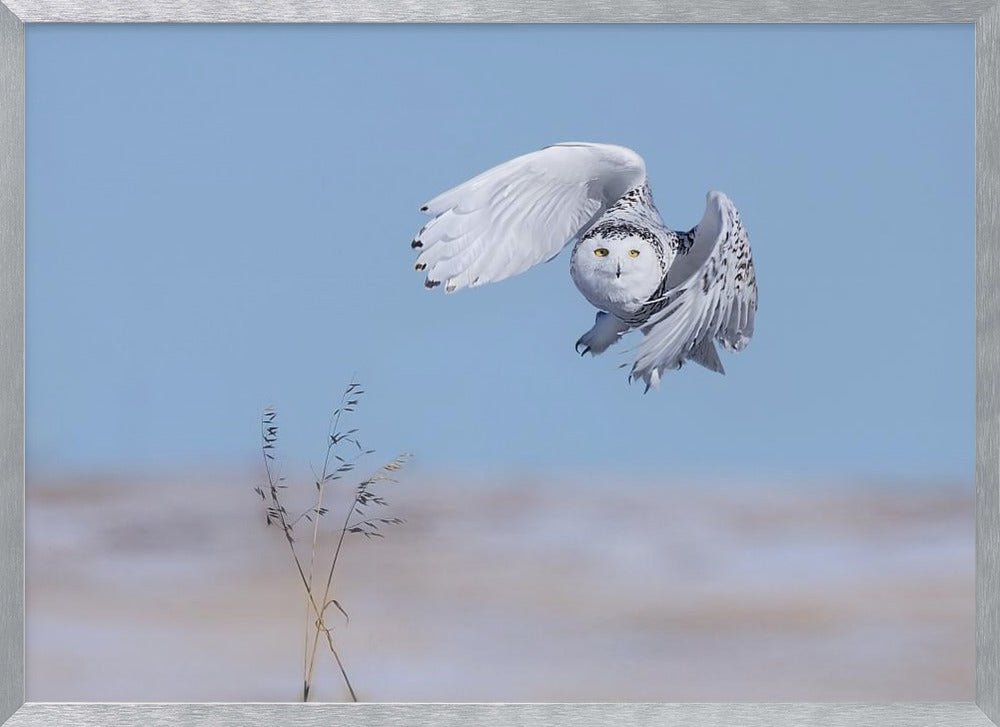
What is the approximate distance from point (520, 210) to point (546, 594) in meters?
0.41

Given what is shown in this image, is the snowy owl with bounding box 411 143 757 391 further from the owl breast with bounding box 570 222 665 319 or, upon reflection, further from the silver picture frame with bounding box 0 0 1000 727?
the silver picture frame with bounding box 0 0 1000 727

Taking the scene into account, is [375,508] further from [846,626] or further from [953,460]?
[953,460]

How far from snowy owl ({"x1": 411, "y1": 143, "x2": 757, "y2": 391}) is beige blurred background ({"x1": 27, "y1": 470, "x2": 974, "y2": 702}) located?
0.53 ft

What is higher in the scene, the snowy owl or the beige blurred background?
the snowy owl

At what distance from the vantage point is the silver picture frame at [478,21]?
122 cm

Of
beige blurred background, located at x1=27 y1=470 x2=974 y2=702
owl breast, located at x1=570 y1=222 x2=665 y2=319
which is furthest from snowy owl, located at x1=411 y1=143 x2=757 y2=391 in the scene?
beige blurred background, located at x1=27 y1=470 x2=974 y2=702

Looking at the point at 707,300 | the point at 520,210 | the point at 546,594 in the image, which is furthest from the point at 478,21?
the point at 546,594

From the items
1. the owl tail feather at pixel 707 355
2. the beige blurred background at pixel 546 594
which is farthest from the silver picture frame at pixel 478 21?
the owl tail feather at pixel 707 355

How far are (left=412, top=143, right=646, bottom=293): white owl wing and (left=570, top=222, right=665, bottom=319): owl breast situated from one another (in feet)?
0.10

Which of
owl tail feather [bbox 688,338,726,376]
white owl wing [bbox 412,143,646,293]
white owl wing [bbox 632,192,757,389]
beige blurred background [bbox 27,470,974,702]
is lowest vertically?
beige blurred background [bbox 27,470,974,702]

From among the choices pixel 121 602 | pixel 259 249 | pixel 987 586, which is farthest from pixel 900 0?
pixel 121 602

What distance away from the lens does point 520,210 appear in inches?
48.7

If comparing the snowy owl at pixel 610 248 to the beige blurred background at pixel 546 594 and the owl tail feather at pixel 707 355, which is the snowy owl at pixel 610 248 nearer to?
the owl tail feather at pixel 707 355

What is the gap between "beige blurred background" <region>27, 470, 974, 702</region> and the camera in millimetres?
1223
